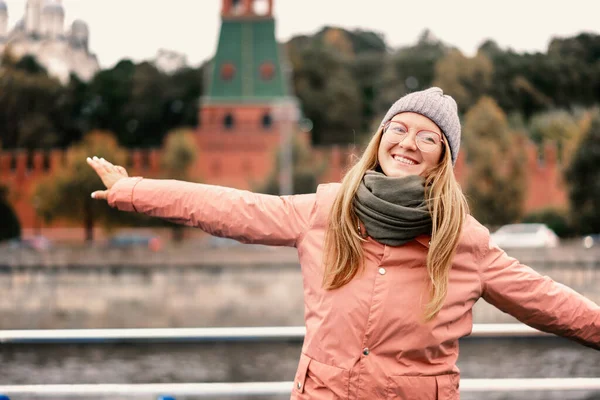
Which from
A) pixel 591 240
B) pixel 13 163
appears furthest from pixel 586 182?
pixel 13 163

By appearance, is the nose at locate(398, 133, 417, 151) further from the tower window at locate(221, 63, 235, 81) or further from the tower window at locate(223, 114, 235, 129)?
the tower window at locate(221, 63, 235, 81)

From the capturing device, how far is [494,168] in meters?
31.1

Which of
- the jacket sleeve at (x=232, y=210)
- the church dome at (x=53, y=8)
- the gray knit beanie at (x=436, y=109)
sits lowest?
the jacket sleeve at (x=232, y=210)

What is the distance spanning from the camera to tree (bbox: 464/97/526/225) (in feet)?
101

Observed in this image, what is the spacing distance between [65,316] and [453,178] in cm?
1955

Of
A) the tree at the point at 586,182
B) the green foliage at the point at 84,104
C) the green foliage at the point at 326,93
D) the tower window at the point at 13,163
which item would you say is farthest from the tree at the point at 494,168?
the tower window at the point at 13,163

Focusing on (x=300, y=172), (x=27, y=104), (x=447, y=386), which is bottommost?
(x=300, y=172)

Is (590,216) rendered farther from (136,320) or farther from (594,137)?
(136,320)

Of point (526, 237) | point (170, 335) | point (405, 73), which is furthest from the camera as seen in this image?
point (405, 73)

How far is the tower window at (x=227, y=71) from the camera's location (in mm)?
40250

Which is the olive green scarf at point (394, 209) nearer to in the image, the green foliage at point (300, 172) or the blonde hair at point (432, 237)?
the blonde hair at point (432, 237)

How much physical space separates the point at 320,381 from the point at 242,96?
39.3 m

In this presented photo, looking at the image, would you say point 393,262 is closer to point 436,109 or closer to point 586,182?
point 436,109

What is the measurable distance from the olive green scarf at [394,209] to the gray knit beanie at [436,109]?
15 cm
